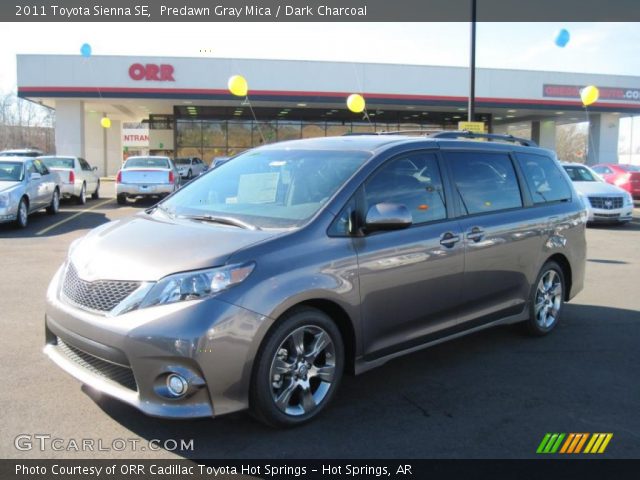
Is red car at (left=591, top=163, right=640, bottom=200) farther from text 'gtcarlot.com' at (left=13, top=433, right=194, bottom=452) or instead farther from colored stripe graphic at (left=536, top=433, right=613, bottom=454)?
text 'gtcarlot.com' at (left=13, top=433, right=194, bottom=452)

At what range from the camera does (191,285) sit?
329 centimetres

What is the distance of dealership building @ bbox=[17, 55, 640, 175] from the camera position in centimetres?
2959

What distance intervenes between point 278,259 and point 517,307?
2818 millimetres

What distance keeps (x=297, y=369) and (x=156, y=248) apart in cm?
116

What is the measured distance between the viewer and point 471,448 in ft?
11.3

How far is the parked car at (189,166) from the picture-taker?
32.6m

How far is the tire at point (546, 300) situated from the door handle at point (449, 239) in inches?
55.1

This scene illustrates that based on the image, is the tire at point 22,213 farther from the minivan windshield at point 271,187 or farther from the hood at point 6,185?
the minivan windshield at point 271,187

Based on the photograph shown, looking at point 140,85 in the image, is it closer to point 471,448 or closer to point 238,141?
point 238,141

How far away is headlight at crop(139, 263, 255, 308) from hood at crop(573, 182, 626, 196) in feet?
45.7

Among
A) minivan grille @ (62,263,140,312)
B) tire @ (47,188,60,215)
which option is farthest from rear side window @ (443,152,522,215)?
tire @ (47,188,60,215)

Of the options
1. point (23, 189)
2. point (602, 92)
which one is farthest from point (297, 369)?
point (602, 92)

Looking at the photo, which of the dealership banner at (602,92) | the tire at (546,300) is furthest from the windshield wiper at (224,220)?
the dealership banner at (602,92)

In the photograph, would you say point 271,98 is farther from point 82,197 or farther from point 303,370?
point 303,370
